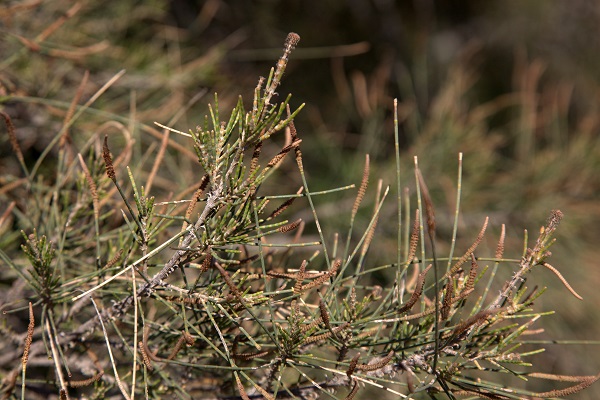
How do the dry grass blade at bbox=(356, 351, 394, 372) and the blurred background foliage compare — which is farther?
the blurred background foliage

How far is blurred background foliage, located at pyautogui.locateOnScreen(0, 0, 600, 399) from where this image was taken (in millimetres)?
898

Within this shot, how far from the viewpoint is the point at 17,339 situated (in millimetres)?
525

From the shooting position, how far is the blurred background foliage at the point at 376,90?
2.95ft

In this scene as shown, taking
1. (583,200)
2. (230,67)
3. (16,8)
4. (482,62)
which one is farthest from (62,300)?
(482,62)

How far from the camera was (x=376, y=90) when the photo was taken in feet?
3.92

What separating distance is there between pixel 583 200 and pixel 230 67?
803mm

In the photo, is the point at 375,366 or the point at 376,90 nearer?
the point at 375,366

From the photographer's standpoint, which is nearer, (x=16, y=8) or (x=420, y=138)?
(x=16, y=8)

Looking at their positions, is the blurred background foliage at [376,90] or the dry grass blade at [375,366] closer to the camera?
the dry grass blade at [375,366]

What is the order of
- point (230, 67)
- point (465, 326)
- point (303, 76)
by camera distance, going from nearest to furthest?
point (465, 326) → point (230, 67) → point (303, 76)

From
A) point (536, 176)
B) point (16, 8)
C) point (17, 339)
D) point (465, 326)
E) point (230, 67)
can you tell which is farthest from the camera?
point (230, 67)

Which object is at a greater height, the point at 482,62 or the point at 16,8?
the point at 16,8

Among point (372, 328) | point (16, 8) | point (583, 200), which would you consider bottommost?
point (583, 200)

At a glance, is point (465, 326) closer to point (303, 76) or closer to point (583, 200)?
point (583, 200)
